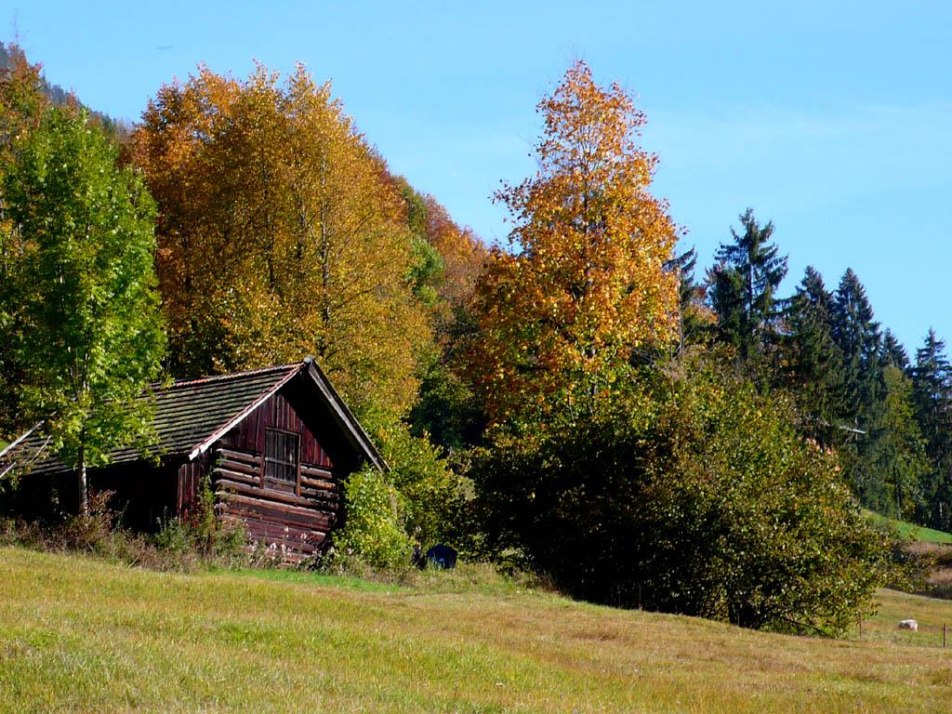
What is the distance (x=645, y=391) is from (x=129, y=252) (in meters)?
16.3

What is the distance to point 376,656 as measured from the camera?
706 inches

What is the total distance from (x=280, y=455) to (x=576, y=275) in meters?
11.6

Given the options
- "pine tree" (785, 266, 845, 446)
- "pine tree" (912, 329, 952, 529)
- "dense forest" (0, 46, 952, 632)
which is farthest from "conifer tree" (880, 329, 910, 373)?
"dense forest" (0, 46, 952, 632)

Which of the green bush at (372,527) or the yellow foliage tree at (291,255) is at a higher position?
the yellow foliage tree at (291,255)

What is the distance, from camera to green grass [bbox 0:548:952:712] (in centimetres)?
1438

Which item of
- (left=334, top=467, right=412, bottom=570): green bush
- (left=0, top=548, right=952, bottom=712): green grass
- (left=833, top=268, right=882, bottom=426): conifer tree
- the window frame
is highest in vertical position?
(left=833, top=268, right=882, bottom=426): conifer tree

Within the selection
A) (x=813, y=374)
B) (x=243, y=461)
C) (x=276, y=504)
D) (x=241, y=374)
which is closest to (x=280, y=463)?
(x=276, y=504)

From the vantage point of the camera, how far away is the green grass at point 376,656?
14383 millimetres

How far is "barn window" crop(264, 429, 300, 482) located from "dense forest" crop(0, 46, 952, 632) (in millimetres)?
1886

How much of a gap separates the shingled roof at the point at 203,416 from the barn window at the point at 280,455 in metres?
1.47

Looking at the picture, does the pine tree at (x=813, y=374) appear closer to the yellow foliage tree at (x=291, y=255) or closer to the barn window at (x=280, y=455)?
the yellow foliage tree at (x=291, y=255)

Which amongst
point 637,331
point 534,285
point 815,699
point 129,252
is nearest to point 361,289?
point 534,285

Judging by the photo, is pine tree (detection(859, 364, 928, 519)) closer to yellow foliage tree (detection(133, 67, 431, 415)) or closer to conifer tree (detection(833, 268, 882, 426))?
conifer tree (detection(833, 268, 882, 426))

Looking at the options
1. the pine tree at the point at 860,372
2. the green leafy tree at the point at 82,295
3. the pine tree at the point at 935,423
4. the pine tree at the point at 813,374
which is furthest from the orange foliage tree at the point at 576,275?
the pine tree at the point at 935,423
